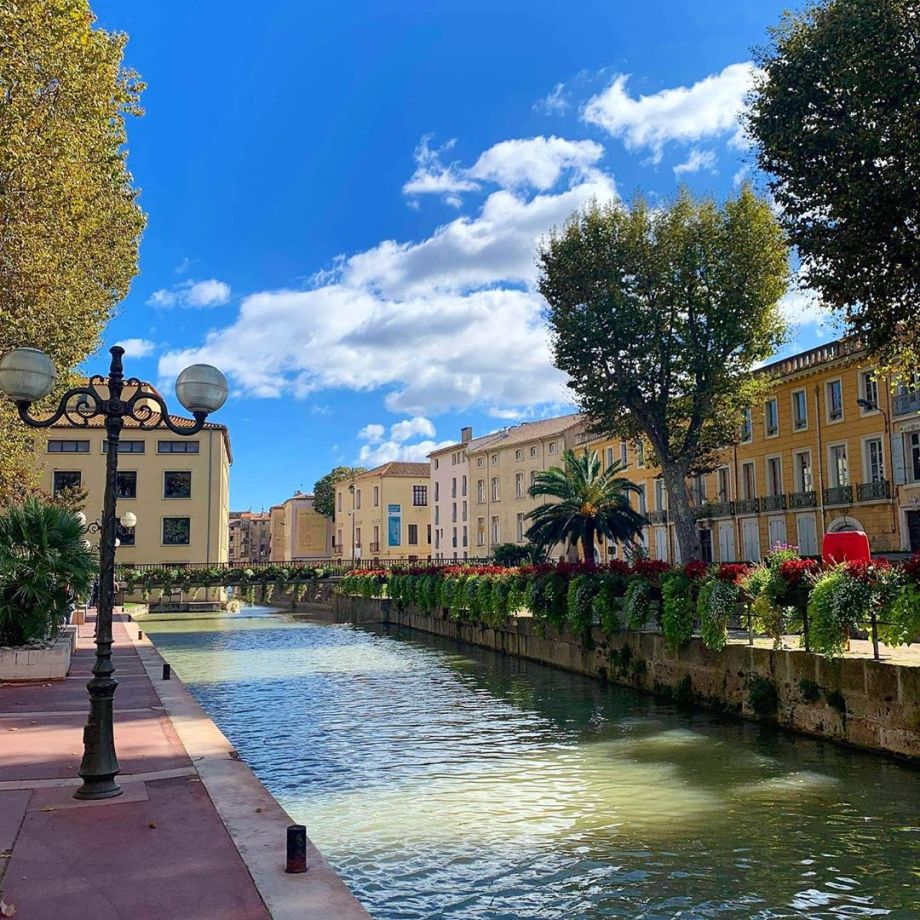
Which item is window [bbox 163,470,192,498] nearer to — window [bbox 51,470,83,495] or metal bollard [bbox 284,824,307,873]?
window [bbox 51,470,83,495]

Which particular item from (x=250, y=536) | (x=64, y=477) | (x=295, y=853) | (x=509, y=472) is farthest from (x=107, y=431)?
(x=250, y=536)

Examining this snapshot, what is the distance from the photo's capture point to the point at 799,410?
4125cm

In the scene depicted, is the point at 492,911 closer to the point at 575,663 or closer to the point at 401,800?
the point at 401,800

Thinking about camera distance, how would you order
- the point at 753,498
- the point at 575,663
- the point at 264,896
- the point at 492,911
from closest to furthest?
the point at 264,896 < the point at 492,911 < the point at 575,663 < the point at 753,498

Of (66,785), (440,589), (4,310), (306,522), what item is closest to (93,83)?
(4,310)

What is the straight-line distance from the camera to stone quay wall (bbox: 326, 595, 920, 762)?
11.2m

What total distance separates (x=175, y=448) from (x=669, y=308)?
39.3 m

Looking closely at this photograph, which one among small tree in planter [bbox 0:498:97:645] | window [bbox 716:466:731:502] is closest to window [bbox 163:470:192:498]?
window [bbox 716:466:731:502]

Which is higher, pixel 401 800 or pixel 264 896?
pixel 264 896

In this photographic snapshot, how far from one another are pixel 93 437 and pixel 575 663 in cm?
4680

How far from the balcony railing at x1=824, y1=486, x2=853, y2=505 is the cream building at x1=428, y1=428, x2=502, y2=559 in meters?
36.3

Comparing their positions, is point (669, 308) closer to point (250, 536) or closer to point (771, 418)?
point (771, 418)

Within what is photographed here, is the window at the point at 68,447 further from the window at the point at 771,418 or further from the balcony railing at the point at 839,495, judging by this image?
the balcony railing at the point at 839,495

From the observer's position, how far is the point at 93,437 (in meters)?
58.2
